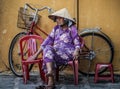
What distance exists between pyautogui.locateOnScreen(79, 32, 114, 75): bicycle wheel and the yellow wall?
0.20 m

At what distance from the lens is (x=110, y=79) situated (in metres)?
9.42

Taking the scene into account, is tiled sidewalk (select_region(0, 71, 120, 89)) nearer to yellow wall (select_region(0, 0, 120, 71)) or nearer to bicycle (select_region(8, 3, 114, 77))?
bicycle (select_region(8, 3, 114, 77))

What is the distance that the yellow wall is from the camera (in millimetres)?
9805

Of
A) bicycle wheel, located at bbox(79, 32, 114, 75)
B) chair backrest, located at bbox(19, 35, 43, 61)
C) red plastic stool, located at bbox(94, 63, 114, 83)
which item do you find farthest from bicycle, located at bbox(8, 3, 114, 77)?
red plastic stool, located at bbox(94, 63, 114, 83)

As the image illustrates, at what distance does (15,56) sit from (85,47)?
58.0 inches

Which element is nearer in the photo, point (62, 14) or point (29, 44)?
point (62, 14)

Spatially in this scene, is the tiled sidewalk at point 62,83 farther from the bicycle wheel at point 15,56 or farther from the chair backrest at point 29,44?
the chair backrest at point 29,44

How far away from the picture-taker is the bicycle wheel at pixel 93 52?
9750 millimetres

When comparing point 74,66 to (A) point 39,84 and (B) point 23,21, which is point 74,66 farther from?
(B) point 23,21

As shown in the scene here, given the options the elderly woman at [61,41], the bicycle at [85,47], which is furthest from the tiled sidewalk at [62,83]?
the elderly woman at [61,41]

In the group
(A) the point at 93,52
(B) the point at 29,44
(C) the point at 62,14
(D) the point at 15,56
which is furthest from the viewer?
(D) the point at 15,56

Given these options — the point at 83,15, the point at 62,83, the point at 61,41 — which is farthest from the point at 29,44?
the point at 83,15

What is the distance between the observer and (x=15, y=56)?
9.98 meters

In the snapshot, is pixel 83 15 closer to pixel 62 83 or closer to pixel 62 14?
pixel 62 14
